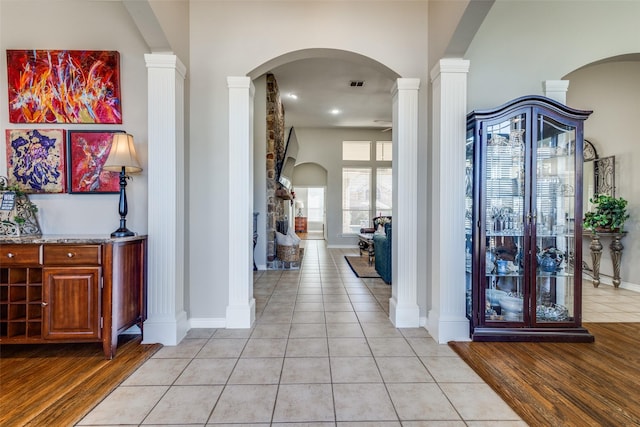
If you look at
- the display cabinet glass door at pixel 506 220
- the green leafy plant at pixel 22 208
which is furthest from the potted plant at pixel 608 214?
the green leafy plant at pixel 22 208

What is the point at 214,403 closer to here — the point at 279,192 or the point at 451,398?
the point at 451,398

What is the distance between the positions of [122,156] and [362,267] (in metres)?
4.71

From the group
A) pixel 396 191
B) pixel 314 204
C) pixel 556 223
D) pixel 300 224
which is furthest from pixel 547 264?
pixel 314 204

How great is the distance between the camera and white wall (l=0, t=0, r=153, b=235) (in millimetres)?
2709

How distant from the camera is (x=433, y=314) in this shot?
276cm

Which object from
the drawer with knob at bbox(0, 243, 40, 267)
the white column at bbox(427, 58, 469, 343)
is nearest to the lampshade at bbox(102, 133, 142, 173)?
the drawer with knob at bbox(0, 243, 40, 267)

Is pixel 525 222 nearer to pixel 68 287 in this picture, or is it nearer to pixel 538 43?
pixel 538 43

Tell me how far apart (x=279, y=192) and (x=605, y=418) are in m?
5.66

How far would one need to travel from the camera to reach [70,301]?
88.0 inches

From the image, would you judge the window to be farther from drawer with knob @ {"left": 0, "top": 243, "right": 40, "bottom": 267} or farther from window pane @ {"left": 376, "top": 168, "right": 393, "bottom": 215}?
drawer with knob @ {"left": 0, "top": 243, "right": 40, "bottom": 267}

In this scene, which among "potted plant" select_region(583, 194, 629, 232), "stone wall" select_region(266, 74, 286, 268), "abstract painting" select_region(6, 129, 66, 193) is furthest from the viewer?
→ "stone wall" select_region(266, 74, 286, 268)

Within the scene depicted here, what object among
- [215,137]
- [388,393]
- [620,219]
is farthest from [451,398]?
[620,219]

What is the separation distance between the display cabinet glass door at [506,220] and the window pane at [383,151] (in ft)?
22.9

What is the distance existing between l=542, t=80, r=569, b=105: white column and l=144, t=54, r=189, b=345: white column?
137 inches
